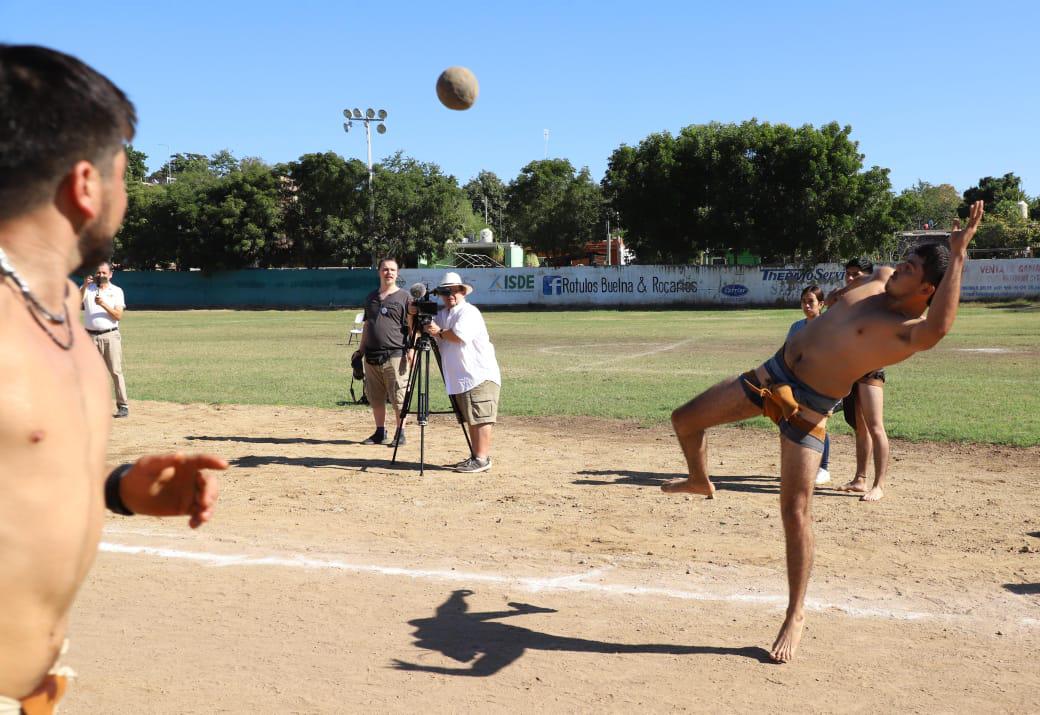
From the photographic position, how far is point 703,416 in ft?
17.3

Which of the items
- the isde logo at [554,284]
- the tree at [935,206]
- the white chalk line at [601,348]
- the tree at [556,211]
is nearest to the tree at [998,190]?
the tree at [935,206]

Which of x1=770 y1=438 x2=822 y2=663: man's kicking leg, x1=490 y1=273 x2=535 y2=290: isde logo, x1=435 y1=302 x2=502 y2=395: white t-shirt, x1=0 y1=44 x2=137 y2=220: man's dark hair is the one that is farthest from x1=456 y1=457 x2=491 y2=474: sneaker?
x1=490 y1=273 x2=535 y2=290: isde logo

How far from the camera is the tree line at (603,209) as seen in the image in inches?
1813

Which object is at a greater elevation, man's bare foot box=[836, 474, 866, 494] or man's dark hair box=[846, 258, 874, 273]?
man's dark hair box=[846, 258, 874, 273]

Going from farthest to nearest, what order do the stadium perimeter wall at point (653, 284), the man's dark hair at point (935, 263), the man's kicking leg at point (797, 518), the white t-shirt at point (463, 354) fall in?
the stadium perimeter wall at point (653, 284)
the white t-shirt at point (463, 354)
the man's kicking leg at point (797, 518)
the man's dark hair at point (935, 263)

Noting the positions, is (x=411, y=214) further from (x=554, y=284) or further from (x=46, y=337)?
(x=46, y=337)

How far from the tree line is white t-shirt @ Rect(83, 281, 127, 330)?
36822mm

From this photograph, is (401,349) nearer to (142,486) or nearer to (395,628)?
(395,628)

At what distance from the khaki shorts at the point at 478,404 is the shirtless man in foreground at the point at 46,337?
7.50m

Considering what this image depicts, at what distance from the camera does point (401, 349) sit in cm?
1099

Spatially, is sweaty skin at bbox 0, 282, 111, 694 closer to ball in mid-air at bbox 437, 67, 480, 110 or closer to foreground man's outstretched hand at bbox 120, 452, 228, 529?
foreground man's outstretched hand at bbox 120, 452, 228, 529

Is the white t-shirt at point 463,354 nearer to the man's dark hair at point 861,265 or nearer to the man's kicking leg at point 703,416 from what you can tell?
the man's dark hair at point 861,265

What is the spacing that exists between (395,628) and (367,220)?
170 ft

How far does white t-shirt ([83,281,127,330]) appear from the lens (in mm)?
12766
